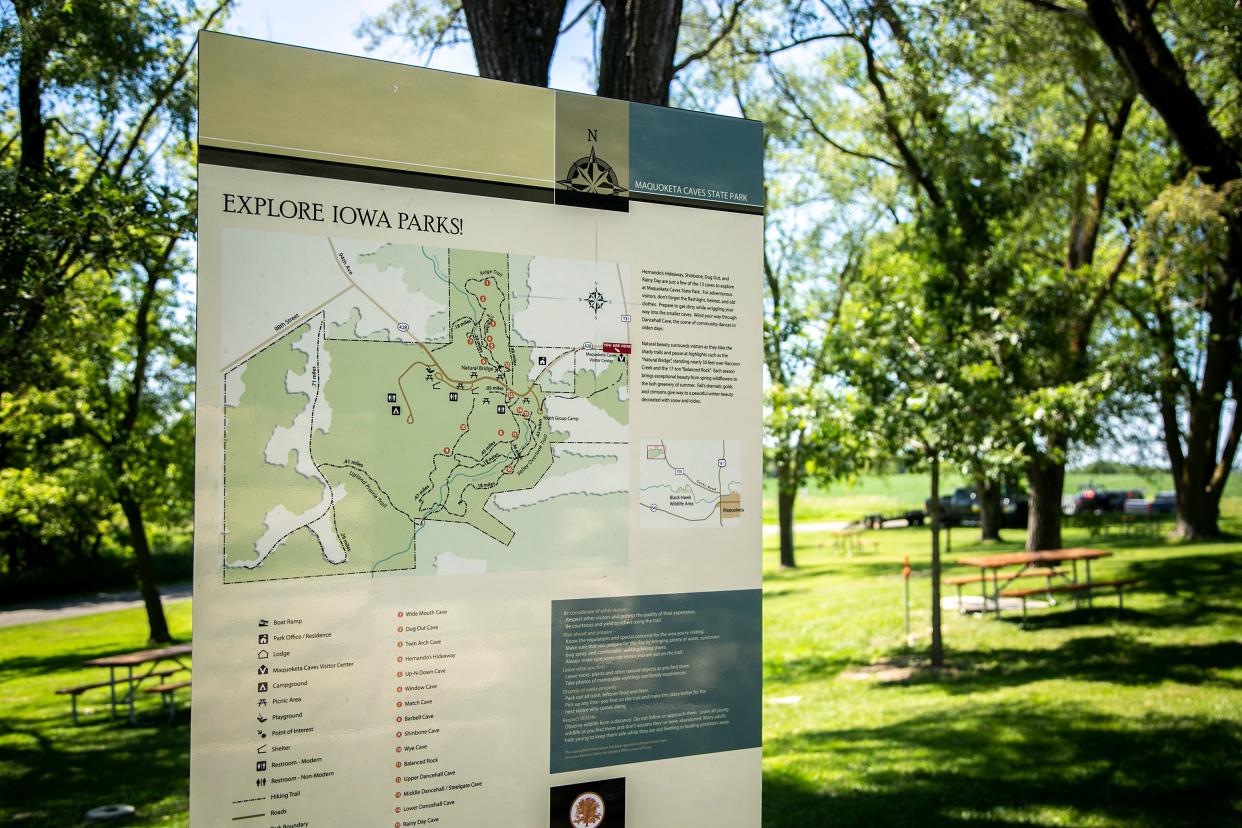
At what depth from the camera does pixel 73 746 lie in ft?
35.1

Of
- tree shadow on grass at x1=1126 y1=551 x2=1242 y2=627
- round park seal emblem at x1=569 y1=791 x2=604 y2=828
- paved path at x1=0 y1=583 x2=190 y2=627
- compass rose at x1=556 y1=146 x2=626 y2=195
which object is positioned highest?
compass rose at x1=556 y1=146 x2=626 y2=195

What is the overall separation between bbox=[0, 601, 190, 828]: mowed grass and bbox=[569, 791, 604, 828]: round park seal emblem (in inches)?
88.8

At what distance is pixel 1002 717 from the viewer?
8414 mm

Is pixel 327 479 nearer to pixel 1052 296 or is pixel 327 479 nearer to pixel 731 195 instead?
pixel 731 195

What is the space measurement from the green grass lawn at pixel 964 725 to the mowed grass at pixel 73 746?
40 mm

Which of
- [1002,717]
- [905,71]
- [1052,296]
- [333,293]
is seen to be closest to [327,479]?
[333,293]

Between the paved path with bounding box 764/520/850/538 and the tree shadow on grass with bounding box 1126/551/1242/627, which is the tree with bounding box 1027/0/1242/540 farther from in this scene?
the paved path with bounding box 764/520/850/538

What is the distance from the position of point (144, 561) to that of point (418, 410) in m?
15.1

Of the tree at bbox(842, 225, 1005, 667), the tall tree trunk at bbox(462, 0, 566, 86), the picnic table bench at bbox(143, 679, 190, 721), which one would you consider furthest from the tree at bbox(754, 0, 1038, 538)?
the picnic table bench at bbox(143, 679, 190, 721)

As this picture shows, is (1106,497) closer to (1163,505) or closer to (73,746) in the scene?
(1163,505)

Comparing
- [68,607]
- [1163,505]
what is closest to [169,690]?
[68,607]

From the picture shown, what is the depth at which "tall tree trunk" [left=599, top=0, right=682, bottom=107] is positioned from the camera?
4.19m

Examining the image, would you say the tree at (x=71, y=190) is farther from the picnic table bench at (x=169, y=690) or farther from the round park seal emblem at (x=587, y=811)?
the round park seal emblem at (x=587, y=811)

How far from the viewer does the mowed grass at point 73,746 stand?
8.04 meters
